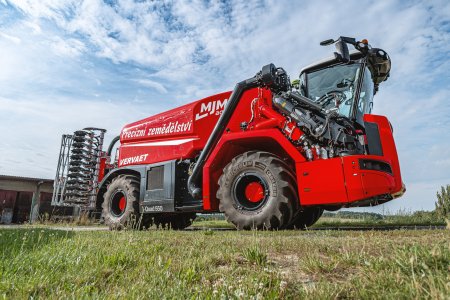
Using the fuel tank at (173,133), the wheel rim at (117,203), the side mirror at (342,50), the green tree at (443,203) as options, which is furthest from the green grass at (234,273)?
the green tree at (443,203)

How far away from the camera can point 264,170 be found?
5754 millimetres

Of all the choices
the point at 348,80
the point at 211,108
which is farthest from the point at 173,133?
the point at 348,80

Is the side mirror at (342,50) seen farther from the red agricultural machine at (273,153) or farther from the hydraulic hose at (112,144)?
the hydraulic hose at (112,144)

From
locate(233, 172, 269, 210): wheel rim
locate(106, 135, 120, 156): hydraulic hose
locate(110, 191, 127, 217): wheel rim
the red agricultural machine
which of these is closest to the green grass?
the red agricultural machine

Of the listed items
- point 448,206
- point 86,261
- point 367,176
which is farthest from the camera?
point 448,206

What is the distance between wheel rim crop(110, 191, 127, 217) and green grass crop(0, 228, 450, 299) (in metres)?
5.49

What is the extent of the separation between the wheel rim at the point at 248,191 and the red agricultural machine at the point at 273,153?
0.02 m

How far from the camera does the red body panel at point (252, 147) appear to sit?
500cm

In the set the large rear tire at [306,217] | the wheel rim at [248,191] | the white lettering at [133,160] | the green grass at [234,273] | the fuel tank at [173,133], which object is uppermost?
the fuel tank at [173,133]

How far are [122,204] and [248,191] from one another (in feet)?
13.5

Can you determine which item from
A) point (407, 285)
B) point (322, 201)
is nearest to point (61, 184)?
point (322, 201)

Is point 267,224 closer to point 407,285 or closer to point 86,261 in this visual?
point 86,261

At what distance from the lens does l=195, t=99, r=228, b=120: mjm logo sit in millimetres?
7582

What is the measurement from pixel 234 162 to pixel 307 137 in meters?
1.40
